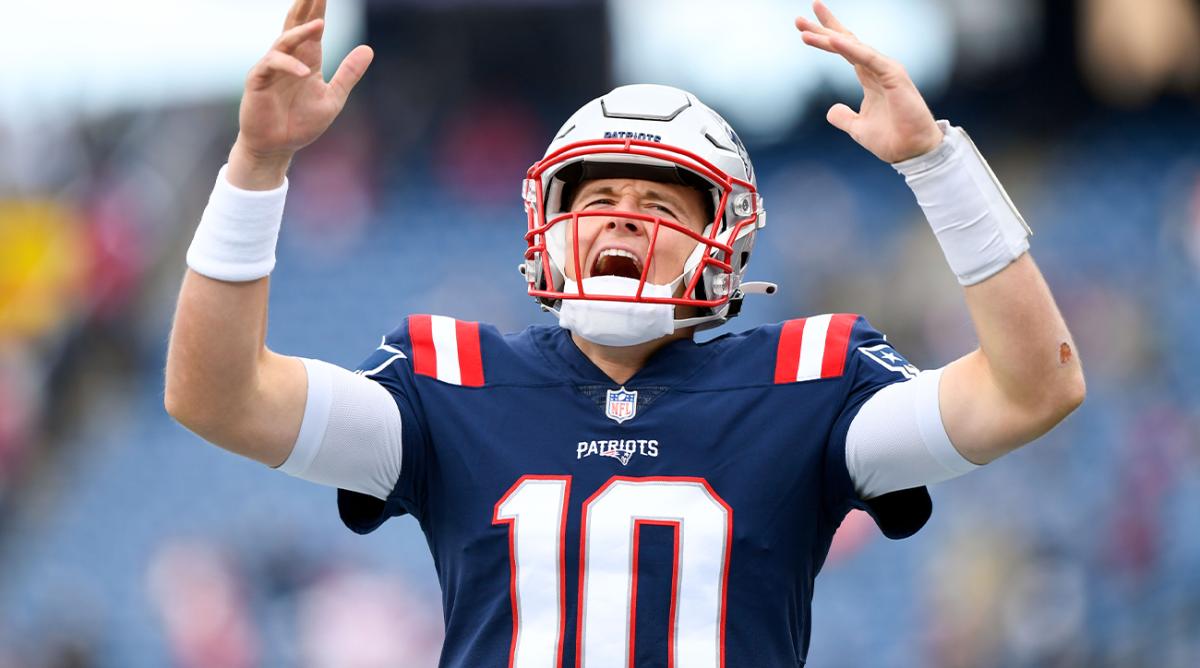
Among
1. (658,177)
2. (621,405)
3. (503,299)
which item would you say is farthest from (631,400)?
(503,299)

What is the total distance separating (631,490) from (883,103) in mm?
673

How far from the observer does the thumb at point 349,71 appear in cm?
219

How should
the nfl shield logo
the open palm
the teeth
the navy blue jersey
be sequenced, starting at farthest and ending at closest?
the teeth → the nfl shield logo → the navy blue jersey → the open palm

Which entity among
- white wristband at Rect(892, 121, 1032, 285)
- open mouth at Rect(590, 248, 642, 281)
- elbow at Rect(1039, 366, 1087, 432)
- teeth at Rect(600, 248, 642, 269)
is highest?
white wristband at Rect(892, 121, 1032, 285)

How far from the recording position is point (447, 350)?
8.00 ft

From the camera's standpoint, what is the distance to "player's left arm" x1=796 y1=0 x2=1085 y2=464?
6.85 feet

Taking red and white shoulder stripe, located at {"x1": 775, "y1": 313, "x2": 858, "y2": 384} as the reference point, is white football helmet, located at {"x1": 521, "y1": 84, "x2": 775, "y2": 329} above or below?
above

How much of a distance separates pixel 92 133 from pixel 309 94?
7.68 m

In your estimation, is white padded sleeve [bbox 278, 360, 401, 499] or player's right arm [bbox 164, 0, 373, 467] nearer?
player's right arm [bbox 164, 0, 373, 467]

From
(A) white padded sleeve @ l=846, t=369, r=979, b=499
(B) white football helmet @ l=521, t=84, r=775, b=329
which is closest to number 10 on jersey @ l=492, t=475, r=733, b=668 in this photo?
(A) white padded sleeve @ l=846, t=369, r=979, b=499

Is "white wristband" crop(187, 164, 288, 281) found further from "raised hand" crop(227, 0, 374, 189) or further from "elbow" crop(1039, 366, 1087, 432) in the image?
"elbow" crop(1039, 366, 1087, 432)

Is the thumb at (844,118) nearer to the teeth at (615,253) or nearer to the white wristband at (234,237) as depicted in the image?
the teeth at (615,253)

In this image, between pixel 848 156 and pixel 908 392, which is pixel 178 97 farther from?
pixel 908 392

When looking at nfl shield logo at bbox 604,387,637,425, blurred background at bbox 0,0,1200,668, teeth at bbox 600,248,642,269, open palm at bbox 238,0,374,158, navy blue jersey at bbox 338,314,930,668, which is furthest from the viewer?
blurred background at bbox 0,0,1200,668
